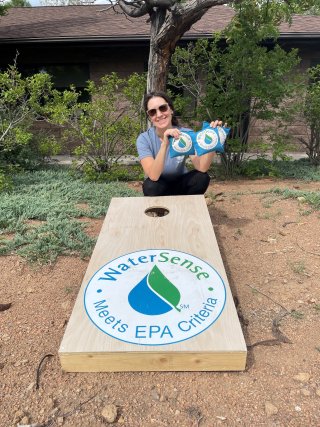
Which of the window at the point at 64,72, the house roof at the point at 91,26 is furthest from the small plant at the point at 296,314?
the window at the point at 64,72

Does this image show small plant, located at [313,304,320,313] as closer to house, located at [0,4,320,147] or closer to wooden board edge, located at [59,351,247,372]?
wooden board edge, located at [59,351,247,372]

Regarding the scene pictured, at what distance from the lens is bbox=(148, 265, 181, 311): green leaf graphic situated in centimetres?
189

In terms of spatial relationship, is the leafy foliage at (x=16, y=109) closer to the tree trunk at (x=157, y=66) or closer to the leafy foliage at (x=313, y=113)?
the tree trunk at (x=157, y=66)

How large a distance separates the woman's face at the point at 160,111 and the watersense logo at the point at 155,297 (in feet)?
4.29

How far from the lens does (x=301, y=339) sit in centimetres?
201

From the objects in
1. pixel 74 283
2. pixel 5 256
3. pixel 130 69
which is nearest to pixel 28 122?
pixel 130 69

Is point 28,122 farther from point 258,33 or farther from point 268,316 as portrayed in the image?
point 268,316

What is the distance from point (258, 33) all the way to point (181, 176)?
10.8ft

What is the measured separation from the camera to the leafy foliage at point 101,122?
5568mm

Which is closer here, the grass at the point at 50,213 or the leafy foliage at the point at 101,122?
the grass at the point at 50,213

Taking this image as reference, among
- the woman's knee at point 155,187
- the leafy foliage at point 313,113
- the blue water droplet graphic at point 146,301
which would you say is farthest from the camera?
the leafy foliage at point 313,113

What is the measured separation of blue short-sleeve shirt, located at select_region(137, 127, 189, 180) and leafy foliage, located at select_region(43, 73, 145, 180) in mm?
2495

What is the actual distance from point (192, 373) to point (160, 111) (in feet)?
6.95

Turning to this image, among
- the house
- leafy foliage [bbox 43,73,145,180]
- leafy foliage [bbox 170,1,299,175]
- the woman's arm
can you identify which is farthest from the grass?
the house
